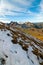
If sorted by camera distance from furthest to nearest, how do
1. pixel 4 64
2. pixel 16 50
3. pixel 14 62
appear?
pixel 16 50
pixel 14 62
pixel 4 64

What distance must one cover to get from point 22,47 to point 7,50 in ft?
12.7

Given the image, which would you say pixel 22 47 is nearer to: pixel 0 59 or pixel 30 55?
pixel 30 55

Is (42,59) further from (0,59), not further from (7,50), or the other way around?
(0,59)

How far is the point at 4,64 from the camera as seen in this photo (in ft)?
52.9

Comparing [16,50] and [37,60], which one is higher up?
[16,50]

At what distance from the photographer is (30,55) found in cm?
2112

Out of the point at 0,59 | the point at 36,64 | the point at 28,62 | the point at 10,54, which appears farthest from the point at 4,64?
the point at 36,64

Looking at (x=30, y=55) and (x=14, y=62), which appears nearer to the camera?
(x=14, y=62)

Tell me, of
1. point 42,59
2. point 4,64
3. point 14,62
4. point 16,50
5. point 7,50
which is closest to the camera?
point 4,64

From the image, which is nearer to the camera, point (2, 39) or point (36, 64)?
point (36, 64)

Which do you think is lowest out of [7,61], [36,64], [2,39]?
[36,64]

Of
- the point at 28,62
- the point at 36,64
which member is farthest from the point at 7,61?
the point at 36,64

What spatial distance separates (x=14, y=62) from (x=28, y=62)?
7.44ft

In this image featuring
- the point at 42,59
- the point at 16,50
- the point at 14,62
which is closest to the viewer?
the point at 14,62
